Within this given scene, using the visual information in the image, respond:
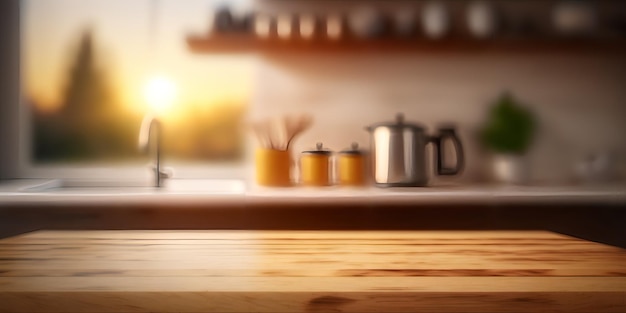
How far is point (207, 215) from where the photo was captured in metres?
2.22

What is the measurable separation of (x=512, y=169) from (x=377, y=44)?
0.87m

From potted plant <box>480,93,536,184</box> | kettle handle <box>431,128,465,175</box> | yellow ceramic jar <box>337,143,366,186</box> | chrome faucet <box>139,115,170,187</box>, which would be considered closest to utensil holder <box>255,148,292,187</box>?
yellow ceramic jar <box>337,143,366,186</box>

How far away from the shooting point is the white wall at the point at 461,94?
113 inches

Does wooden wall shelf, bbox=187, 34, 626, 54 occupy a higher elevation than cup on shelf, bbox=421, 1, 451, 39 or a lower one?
lower

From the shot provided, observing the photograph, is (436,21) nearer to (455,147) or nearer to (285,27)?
(455,147)

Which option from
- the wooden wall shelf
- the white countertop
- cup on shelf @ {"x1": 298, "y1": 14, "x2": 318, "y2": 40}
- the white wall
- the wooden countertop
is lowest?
the wooden countertop

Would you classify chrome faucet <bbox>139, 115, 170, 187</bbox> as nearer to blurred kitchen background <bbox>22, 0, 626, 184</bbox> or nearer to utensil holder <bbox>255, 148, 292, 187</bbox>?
blurred kitchen background <bbox>22, 0, 626, 184</bbox>

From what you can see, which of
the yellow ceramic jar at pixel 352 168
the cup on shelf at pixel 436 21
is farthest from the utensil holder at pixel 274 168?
the cup on shelf at pixel 436 21

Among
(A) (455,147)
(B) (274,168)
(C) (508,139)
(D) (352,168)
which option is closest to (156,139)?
(B) (274,168)

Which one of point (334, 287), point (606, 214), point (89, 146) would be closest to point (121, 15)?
point (89, 146)

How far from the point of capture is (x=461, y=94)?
290cm

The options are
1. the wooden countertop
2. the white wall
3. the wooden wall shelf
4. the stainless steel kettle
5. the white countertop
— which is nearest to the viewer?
the wooden countertop

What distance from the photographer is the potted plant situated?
2.79 meters

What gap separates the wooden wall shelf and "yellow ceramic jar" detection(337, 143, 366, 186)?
0.51 m
